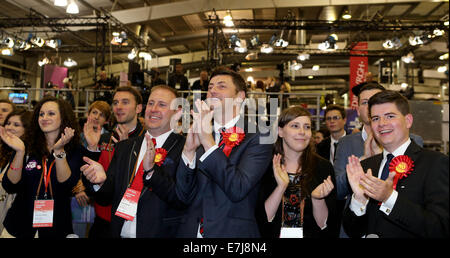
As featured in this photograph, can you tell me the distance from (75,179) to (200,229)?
3.45 ft

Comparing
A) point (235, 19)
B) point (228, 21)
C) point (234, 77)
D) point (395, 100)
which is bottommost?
point (395, 100)

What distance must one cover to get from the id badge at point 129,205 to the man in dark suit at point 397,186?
1.14 meters

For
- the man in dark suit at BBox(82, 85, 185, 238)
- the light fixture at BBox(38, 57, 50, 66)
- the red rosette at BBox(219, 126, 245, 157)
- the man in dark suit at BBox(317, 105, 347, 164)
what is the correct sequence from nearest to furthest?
1. the red rosette at BBox(219, 126, 245, 157)
2. the man in dark suit at BBox(82, 85, 185, 238)
3. the man in dark suit at BBox(317, 105, 347, 164)
4. the light fixture at BBox(38, 57, 50, 66)

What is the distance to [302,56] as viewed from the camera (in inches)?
449

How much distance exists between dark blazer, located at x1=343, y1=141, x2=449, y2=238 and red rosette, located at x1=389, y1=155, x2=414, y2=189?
2 cm

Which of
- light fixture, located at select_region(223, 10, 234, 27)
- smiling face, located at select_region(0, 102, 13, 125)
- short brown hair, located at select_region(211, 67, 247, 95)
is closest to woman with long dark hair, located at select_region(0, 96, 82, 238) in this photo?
short brown hair, located at select_region(211, 67, 247, 95)

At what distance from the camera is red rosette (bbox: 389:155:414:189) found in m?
1.47

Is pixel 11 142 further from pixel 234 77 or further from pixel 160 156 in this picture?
pixel 234 77

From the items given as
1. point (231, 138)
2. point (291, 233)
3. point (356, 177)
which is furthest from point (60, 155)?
point (356, 177)

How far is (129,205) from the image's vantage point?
1981 millimetres

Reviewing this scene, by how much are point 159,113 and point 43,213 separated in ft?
3.13

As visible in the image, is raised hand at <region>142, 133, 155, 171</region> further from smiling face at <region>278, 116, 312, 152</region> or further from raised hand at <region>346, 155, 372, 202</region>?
raised hand at <region>346, 155, 372, 202</region>

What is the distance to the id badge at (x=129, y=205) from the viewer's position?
1.95m

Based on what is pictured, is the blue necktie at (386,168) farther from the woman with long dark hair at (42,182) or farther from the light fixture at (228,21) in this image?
the light fixture at (228,21)
